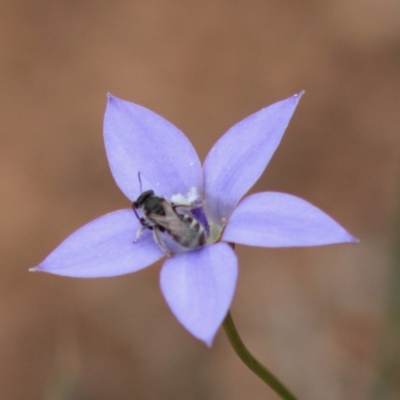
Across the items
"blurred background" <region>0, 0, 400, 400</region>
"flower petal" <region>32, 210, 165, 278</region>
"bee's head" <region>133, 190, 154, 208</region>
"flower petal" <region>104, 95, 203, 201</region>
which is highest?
"flower petal" <region>104, 95, 203, 201</region>

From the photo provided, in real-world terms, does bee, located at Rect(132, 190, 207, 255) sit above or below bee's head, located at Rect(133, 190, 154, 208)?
below

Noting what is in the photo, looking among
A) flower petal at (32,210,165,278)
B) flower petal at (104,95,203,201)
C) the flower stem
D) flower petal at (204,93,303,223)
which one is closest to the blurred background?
the flower stem

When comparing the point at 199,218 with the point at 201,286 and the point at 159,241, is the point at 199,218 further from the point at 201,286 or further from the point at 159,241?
the point at 201,286

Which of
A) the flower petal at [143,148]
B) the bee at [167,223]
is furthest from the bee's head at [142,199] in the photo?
the flower petal at [143,148]

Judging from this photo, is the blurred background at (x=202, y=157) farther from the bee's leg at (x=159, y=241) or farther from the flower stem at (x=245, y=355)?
the bee's leg at (x=159, y=241)

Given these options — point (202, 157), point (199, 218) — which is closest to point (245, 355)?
point (199, 218)

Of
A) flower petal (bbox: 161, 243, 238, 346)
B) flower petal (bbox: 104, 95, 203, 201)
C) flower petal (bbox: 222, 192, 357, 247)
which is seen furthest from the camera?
flower petal (bbox: 104, 95, 203, 201)

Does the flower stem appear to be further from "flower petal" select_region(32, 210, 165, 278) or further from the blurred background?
the blurred background
